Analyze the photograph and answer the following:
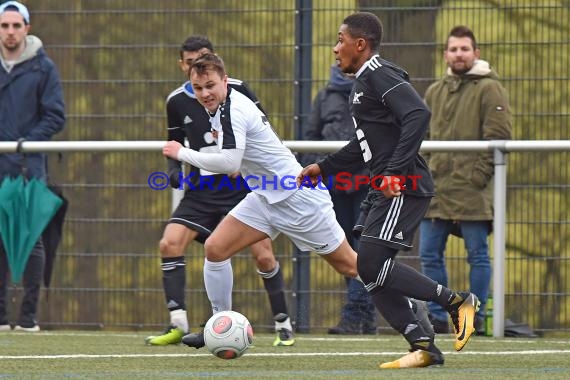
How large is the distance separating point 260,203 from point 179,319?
4.30 feet

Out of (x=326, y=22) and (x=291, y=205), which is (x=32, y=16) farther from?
(x=291, y=205)

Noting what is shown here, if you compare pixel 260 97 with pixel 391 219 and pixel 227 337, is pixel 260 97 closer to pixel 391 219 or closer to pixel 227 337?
pixel 227 337

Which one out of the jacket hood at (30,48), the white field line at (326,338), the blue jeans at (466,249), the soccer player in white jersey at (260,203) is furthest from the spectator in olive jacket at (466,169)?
the jacket hood at (30,48)

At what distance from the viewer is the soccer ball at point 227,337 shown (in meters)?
8.52

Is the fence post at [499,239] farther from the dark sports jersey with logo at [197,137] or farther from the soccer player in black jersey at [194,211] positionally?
the dark sports jersey with logo at [197,137]

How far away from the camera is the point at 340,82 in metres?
11.6

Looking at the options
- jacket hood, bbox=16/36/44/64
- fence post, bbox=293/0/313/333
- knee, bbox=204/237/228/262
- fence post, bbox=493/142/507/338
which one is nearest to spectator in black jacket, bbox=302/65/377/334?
fence post, bbox=293/0/313/333

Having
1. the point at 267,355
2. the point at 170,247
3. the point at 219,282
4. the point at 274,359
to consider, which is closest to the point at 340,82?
the point at 170,247

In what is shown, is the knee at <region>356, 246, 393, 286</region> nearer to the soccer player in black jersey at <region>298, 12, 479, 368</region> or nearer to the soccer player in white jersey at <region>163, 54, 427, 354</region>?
the soccer player in black jersey at <region>298, 12, 479, 368</region>

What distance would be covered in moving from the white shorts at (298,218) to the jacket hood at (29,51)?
122 inches

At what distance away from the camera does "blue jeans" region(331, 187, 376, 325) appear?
11438 mm

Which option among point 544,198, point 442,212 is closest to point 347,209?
point 442,212

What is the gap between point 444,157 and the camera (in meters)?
11.2

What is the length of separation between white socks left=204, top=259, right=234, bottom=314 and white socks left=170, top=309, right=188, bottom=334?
64cm
